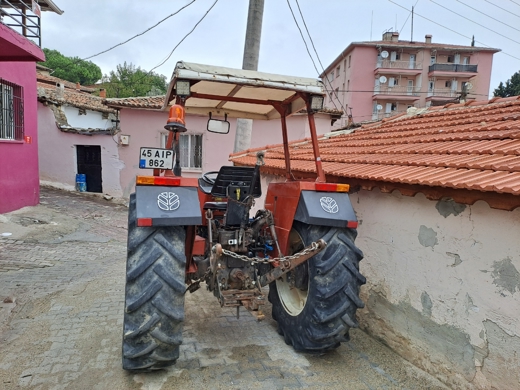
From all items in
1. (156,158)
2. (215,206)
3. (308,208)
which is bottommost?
(215,206)

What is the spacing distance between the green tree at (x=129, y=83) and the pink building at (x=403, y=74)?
51.9 feet

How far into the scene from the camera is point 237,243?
3131 mm

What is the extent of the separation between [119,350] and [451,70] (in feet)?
131

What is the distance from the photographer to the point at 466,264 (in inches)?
99.6

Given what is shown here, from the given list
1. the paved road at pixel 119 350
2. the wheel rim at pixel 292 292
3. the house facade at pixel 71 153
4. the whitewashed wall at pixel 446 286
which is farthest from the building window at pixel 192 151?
the whitewashed wall at pixel 446 286

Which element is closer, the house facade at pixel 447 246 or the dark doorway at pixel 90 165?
the house facade at pixel 447 246

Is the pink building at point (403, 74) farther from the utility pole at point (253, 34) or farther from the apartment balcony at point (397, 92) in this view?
the utility pole at point (253, 34)

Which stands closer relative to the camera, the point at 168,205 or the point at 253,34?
the point at 168,205

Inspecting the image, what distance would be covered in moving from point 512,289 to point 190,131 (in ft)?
37.3

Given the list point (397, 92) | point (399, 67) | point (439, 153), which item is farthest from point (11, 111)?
point (399, 67)

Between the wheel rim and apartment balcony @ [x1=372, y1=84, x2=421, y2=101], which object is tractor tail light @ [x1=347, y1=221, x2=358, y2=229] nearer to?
the wheel rim

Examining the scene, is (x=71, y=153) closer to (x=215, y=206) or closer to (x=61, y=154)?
(x=61, y=154)

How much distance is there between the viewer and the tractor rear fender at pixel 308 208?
2.84 metres

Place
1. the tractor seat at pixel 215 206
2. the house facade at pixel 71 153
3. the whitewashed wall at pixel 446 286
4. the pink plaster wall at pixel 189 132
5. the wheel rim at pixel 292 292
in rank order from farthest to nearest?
the house facade at pixel 71 153 < the pink plaster wall at pixel 189 132 < the tractor seat at pixel 215 206 < the wheel rim at pixel 292 292 < the whitewashed wall at pixel 446 286
